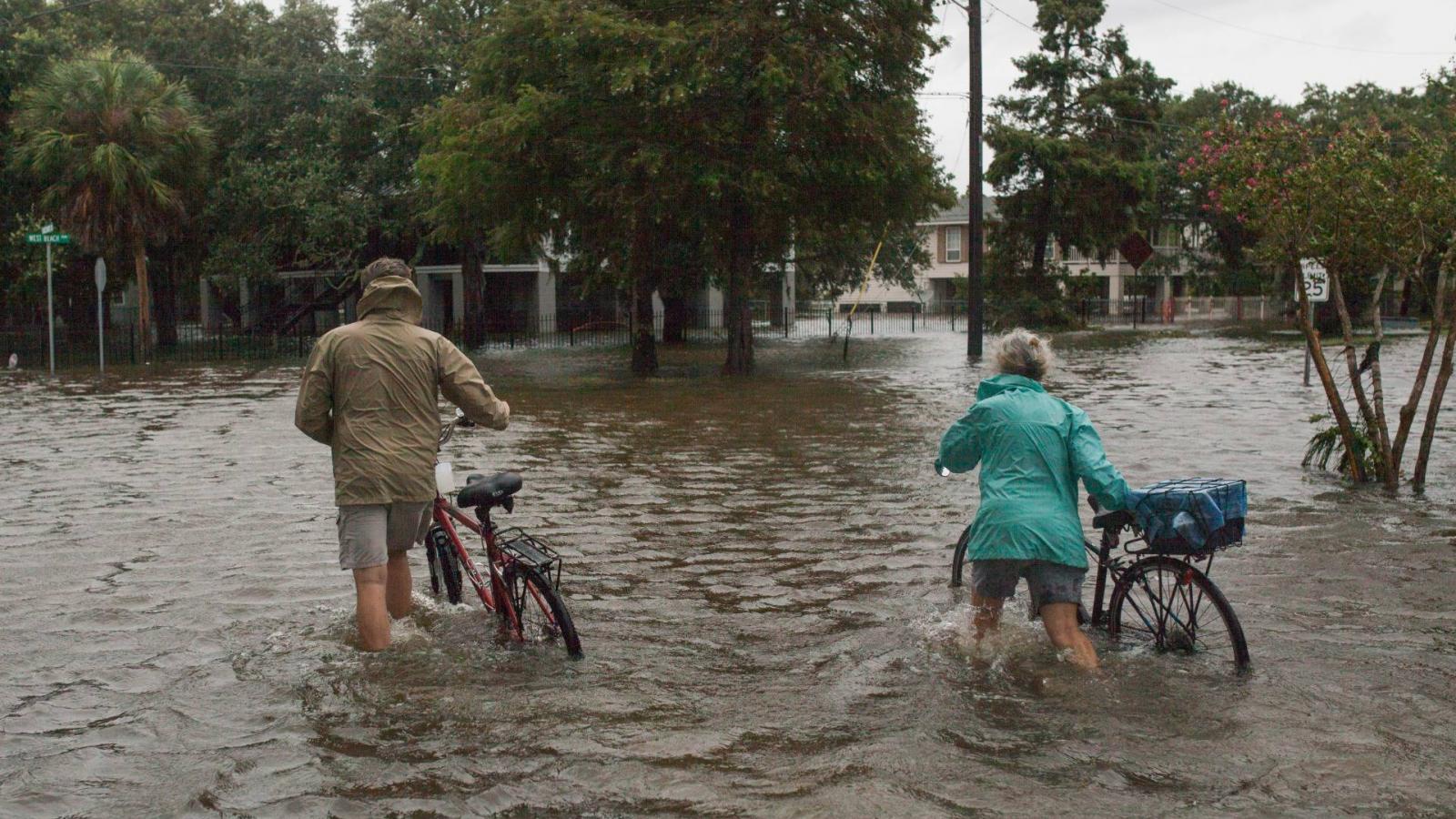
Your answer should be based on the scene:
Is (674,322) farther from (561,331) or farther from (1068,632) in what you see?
(1068,632)

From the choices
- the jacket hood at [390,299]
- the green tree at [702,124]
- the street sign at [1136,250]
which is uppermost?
the green tree at [702,124]

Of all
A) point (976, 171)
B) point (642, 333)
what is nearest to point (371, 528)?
point (642, 333)

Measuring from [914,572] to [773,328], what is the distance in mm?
45899

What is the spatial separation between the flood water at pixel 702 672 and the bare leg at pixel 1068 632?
0.30 ft

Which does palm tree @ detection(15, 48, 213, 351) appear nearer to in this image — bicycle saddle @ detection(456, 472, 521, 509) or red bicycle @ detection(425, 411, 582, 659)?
red bicycle @ detection(425, 411, 582, 659)

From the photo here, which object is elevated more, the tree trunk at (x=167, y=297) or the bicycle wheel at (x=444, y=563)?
the tree trunk at (x=167, y=297)

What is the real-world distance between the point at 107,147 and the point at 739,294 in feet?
52.0

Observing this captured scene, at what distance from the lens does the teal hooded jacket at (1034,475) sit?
19.5ft

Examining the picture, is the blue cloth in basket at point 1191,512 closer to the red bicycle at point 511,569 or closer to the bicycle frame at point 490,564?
the red bicycle at point 511,569

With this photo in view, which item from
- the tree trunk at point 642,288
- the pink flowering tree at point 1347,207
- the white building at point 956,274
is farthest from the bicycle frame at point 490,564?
the white building at point 956,274

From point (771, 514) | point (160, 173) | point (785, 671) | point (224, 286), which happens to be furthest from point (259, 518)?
point (224, 286)

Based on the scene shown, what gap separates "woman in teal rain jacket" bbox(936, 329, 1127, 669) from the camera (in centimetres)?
596

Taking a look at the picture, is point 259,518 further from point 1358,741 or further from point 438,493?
point 1358,741

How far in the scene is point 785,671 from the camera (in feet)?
21.0
